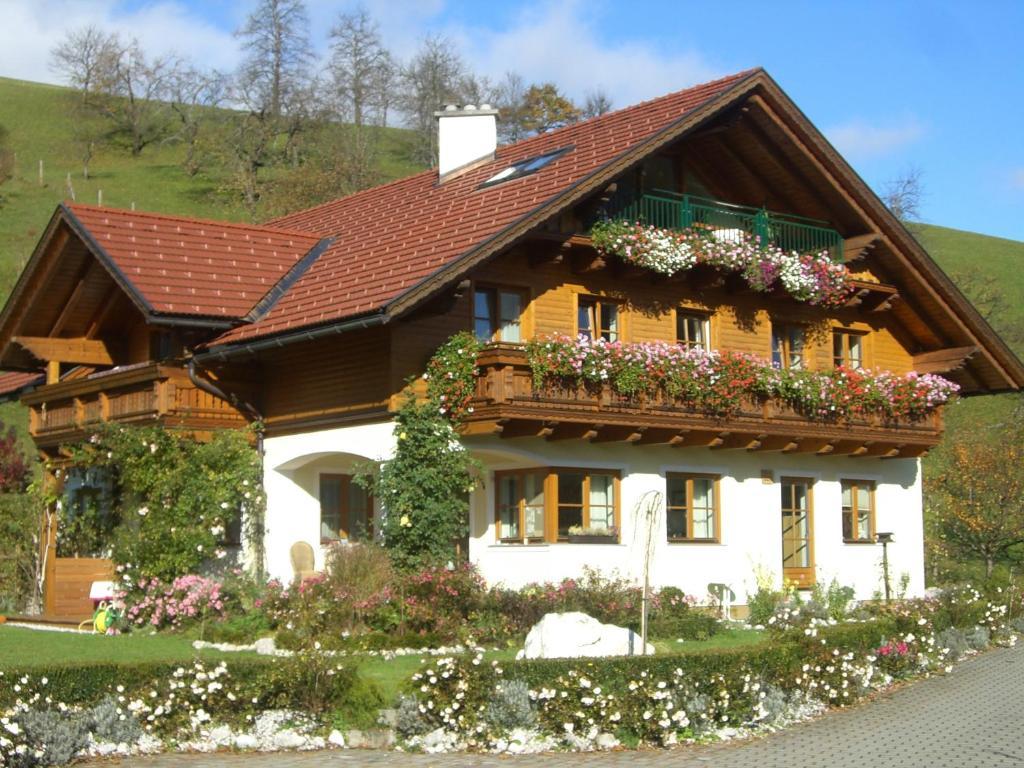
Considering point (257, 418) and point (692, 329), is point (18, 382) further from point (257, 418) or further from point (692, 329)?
point (692, 329)

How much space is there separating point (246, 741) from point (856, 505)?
15859 millimetres

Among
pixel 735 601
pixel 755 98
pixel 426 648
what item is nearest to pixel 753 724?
pixel 426 648

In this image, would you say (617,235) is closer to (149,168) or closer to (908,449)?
(908,449)

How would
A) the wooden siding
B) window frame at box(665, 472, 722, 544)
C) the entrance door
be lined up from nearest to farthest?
the wooden siding, window frame at box(665, 472, 722, 544), the entrance door

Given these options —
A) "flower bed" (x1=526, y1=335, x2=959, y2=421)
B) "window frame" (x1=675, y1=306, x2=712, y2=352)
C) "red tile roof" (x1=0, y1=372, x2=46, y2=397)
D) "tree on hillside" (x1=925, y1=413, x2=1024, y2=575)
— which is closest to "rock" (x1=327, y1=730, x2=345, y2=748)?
"flower bed" (x1=526, y1=335, x2=959, y2=421)

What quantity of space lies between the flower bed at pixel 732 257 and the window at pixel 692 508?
11.0 ft

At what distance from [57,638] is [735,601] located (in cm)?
1059

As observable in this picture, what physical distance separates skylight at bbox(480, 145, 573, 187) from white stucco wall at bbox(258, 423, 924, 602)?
4609 millimetres

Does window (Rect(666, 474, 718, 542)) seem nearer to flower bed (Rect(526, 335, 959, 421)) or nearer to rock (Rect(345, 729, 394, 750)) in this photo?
flower bed (Rect(526, 335, 959, 421))

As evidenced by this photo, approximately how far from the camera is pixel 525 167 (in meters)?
22.9

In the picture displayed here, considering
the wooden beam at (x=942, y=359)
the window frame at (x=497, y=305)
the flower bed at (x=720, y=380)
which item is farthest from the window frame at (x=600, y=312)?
the wooden beam at (x=942, y=359)

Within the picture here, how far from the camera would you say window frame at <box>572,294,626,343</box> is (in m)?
21.8

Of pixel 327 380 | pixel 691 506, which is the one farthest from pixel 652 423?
pixel 327 380

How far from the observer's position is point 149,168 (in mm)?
79688
